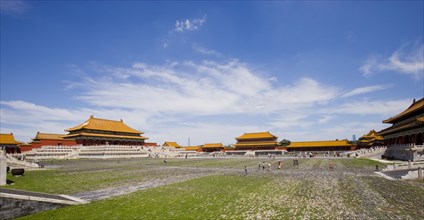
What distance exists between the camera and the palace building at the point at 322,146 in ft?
269

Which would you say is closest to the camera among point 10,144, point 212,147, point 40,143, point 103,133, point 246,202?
point 246,202

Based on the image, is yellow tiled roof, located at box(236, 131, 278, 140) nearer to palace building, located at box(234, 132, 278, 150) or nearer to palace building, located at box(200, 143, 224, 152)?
palace building, located at box(234, 132, 278, 150)

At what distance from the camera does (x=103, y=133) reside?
8019 cm

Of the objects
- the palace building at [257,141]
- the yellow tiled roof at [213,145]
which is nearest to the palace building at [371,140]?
the palace building at [257,141]

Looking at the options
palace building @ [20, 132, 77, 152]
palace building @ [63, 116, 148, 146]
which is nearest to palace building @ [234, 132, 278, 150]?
palace building @ [63, 116, 148, 146]

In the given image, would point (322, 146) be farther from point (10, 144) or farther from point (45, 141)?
point (10, 144)

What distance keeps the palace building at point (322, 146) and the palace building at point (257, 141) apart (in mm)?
6678

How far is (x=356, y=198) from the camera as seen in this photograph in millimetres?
14523

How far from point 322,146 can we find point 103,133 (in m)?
72.7

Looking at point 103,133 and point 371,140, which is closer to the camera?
point 103,133

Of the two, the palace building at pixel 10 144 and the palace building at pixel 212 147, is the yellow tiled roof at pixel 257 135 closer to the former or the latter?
the palace building at pixel 212 147

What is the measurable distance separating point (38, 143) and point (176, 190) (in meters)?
61.0

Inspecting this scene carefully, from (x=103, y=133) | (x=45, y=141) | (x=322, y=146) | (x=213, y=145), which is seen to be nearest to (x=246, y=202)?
(x=45, y=141)

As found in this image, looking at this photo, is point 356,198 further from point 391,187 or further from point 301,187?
point 391,187
